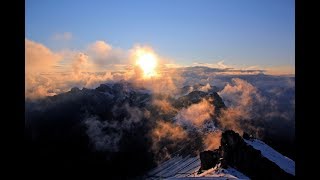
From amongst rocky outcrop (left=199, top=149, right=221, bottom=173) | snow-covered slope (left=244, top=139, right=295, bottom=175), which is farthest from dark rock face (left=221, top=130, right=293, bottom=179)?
rocky outcrop (left=199, top=149, right=221, bottom=173)

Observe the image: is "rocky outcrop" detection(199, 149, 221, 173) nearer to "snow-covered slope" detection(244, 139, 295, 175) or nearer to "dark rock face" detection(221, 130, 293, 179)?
"dark rock face" detection(221, 130, 293, 179)

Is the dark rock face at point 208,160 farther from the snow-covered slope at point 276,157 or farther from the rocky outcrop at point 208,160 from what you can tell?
the snow-covered slope at point 276,157

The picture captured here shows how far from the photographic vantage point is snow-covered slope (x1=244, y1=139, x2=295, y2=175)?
418ft

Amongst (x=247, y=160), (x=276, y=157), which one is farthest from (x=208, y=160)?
(x=276, y=157)

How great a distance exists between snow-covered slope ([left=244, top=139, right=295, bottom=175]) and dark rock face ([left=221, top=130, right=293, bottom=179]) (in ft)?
5.98

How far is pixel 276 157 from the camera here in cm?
13938

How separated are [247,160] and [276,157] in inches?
390

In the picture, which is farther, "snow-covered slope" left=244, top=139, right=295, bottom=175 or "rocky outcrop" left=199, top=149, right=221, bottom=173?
"rocky outcrop" left=199, top=149, right=221, bottom=173

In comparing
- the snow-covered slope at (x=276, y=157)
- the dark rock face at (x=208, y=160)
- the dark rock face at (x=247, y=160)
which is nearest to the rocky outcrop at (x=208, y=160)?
the dark rock face at (x=208, y=160)

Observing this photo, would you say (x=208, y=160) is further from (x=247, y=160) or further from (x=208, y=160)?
(x=247, y=160)

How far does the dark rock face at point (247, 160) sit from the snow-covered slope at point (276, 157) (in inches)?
71.8
